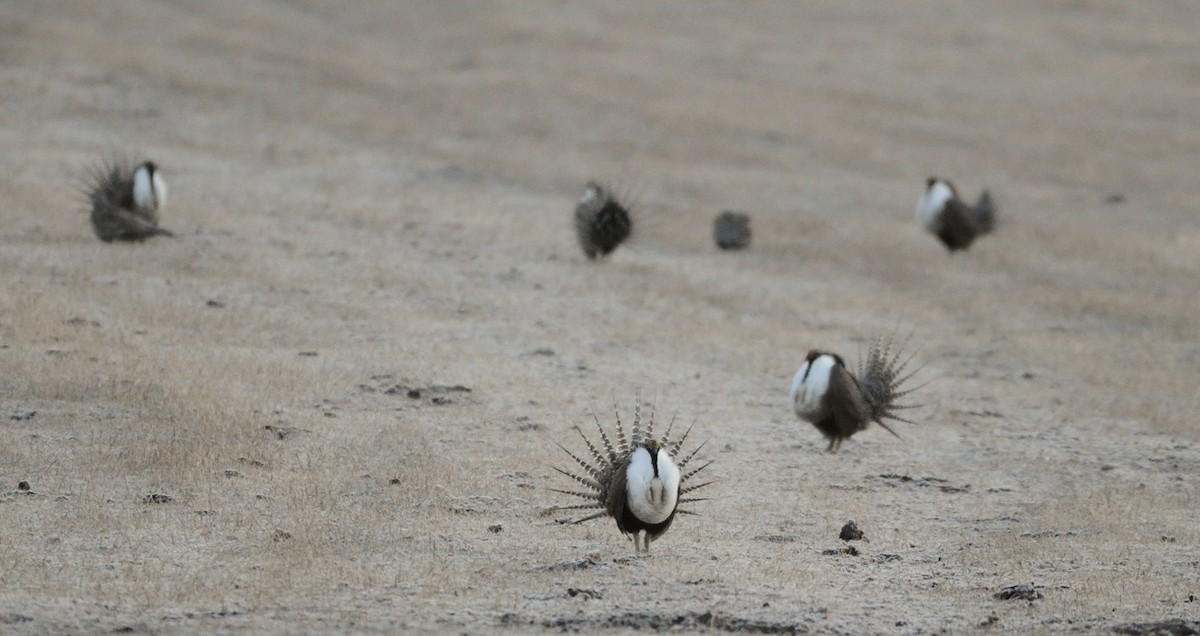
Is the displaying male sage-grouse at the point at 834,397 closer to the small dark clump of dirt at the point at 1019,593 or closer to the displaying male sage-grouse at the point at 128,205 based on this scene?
the small dark clump of dirt at the point at 1019,593

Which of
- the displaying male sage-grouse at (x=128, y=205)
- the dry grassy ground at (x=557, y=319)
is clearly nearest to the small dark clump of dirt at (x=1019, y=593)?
the dry grassy ground at (x=557, y=319)

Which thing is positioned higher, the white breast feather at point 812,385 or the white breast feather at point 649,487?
the white breast feather at point 812,385

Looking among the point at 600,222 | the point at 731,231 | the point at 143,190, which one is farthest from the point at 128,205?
the point at 731,231

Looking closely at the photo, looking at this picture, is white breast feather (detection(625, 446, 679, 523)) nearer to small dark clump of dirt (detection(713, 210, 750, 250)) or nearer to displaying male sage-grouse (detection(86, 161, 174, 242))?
displaying male sage-grouse (detection(86, 161, 174, 242))

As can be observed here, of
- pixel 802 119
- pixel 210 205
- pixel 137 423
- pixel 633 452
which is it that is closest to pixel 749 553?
pixel 633 452

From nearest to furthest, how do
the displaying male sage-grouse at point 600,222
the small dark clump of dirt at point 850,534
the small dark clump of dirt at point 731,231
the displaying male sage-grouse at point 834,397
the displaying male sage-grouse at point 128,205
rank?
the small dark clump of dirt at point 850,534 < the displaying male sage-grouse at point 834,397 < the displaying male sage-grouse at point 128,205 < the displaying male sage-grouse at point 600,222 < the small dark clump of dirt at point 731,231

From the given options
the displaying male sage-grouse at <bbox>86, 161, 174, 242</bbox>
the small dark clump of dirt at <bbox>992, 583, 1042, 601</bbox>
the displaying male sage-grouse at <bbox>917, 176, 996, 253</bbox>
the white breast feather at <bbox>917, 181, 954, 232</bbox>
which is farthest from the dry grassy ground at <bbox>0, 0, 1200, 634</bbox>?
the white breast feather at <bbox>917, 181, 954, 232</bbox>

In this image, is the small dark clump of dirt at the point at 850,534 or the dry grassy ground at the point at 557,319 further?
the small dark clump of dirt at the point at 850,534

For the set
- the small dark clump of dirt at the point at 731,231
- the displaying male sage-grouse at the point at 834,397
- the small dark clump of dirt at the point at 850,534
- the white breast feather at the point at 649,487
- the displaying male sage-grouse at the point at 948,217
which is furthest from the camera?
the displaying male sage-grouse at the point at 948,217

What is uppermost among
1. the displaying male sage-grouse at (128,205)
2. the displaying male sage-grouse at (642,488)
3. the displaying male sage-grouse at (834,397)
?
the displaying male sage-grouse at (128,205)
